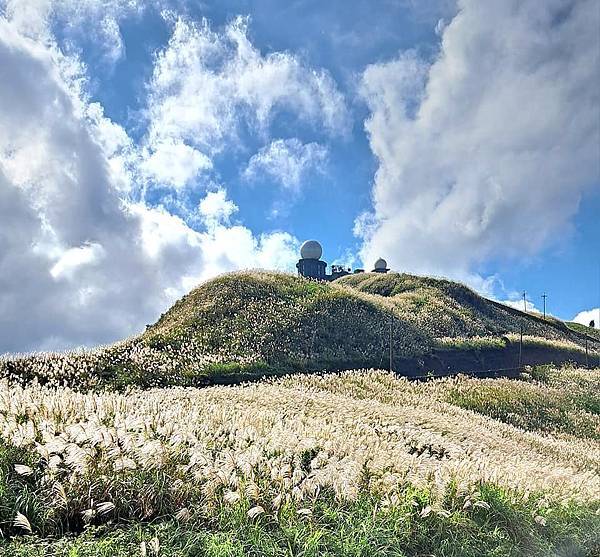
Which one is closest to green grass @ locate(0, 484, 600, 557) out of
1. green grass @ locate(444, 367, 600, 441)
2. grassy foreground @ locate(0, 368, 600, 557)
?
grassy foreground @ locate(0, 368, 600, 557)

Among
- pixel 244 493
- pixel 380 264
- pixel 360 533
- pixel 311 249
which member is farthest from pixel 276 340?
pixel 380 264

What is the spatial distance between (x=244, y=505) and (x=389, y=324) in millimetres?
33675

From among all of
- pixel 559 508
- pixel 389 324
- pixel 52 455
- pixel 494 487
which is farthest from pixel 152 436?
pixel 389 324

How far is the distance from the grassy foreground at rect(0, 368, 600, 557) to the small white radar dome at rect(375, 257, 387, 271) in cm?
8185

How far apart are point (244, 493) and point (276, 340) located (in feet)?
79.9

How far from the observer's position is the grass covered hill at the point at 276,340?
71.6 feet

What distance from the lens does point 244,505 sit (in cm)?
630

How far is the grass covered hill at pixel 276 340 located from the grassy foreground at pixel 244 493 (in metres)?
10.5

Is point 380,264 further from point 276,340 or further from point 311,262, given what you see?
point 276,340

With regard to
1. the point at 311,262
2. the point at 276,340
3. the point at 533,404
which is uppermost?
the point at 311,262

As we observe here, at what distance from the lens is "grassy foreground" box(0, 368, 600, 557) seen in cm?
593

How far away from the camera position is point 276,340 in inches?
1212

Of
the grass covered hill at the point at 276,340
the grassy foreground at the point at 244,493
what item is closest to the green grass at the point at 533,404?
the grass covered hill at the point at 276,340

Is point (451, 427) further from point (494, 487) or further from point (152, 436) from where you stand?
point (152, 436)
